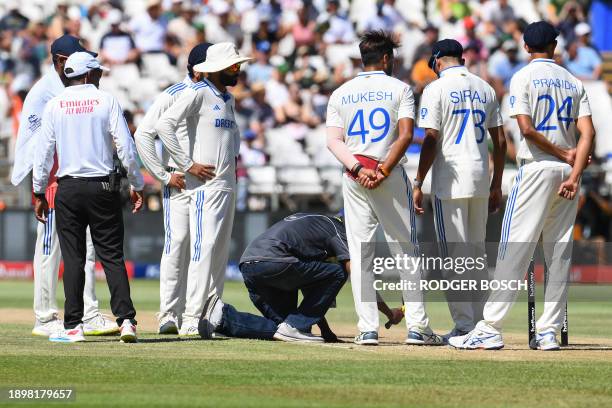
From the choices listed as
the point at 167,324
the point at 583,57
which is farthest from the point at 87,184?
the point at 583,57

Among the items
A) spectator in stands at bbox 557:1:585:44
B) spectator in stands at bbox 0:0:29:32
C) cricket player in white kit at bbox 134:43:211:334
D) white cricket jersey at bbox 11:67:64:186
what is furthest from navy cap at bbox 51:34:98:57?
spectator in stands at bbox 0:0:29:32

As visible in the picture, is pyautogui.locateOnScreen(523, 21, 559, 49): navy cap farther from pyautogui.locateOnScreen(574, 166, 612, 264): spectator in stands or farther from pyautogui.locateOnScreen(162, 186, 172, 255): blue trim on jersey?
pyautogui.locateOnScreen(574, 166, 612, 264): spectator in stands

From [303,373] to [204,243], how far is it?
327cm

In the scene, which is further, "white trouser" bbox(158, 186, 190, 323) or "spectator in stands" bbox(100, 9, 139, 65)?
"spectator in stands" bbox(100, 9, 139, 65)

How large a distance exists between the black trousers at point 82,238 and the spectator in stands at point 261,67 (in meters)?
15.8

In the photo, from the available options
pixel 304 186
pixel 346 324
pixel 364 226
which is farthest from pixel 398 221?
pixel 304 186

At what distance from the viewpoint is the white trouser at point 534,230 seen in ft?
34.6

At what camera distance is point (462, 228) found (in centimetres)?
1120

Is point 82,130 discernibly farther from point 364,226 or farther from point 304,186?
point 304,186

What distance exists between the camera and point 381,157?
36.4 ft

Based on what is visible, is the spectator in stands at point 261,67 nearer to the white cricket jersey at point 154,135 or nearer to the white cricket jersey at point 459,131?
the white cricket jersey at point 154,135

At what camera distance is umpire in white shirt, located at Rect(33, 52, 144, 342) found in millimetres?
11156

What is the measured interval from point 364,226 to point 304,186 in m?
12.0

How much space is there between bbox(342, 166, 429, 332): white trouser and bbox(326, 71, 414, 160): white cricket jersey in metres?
0.26
